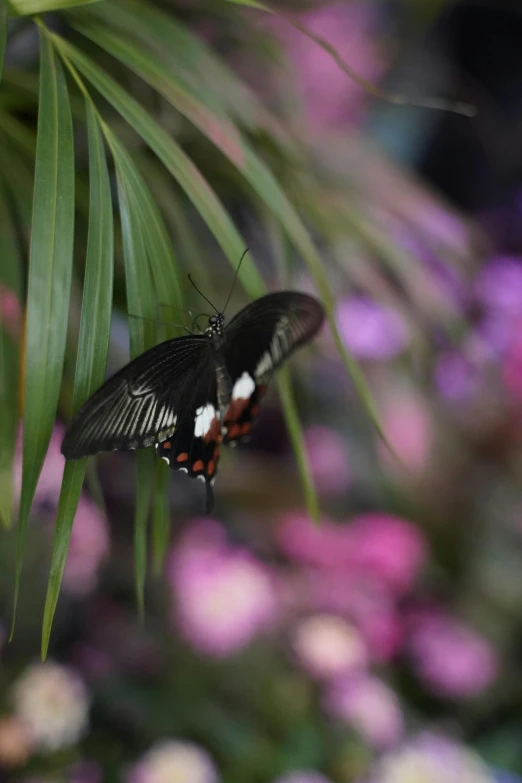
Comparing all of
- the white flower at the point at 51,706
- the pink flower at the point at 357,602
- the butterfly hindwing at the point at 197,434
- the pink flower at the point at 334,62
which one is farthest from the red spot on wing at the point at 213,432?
the pink flower at the point at 334,62

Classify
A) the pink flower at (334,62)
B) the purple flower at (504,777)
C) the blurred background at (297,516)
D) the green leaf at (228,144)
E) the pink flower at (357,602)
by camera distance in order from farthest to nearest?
the pink flower at (334,62), the pink flower at (357,602), the purple flower at (504,777), the blurred background at (297,516), the green leaf at (228,144)

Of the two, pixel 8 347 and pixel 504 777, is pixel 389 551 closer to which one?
pixel 504 777

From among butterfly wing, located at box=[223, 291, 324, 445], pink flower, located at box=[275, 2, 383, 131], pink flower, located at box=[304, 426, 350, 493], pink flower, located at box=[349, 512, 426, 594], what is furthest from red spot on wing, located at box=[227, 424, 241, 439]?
pink flower, located at box=[275, 2, 383, 131]

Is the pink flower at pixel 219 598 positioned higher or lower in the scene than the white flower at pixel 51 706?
higher

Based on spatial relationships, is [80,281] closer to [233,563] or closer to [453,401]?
[233,563]

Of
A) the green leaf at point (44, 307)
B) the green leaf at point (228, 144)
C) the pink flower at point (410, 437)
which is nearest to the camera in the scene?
the green leaf at point (44, 307)

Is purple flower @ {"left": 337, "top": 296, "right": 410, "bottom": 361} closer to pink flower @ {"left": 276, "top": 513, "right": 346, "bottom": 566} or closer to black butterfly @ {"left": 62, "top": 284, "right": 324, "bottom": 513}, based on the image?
pink flower @ {"left": 276, "top": 513, "right": 346, "bottom": 566}

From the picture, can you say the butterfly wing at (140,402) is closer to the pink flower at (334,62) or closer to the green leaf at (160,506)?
the green leaf at (160,506)
